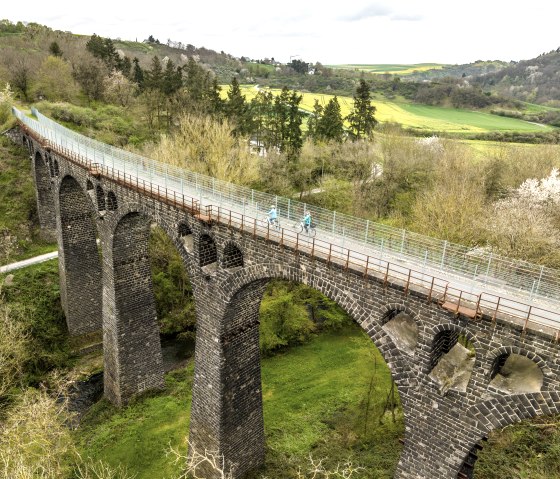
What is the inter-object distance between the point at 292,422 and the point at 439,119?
2833 inches

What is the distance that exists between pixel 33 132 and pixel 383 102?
249ft

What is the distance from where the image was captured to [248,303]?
21.4 meters

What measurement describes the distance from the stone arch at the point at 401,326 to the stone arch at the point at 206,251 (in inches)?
357

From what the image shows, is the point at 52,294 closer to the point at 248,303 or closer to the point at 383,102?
the point at 248,303

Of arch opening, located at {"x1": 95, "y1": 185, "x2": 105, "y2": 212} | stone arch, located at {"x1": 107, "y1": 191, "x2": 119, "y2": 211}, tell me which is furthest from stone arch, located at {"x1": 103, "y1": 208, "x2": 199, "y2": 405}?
arch opening, located at {"x1": 95, "y1": 185, "x2": 105, "y2": 212}

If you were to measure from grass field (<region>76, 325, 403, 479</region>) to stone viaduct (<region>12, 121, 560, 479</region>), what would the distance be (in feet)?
6.00

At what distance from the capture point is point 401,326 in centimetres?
1573

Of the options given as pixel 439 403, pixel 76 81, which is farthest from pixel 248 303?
pixel 76 81

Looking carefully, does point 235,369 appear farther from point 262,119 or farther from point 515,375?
point 262,119

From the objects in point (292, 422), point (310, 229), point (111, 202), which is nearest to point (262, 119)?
point (111, 202)

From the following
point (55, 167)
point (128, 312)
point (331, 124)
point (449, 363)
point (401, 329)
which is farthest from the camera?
point (331, 124)

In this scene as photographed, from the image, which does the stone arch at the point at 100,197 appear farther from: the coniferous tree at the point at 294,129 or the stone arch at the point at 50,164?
the coniferous tree at the point at 294,129

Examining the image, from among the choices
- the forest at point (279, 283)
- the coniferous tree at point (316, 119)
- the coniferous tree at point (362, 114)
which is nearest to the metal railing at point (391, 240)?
the forest at point (279, 283)

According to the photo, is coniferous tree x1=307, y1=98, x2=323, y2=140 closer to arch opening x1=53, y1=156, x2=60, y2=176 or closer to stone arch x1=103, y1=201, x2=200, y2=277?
arch opening x1=53, y1=156, x2=60, y2=176
